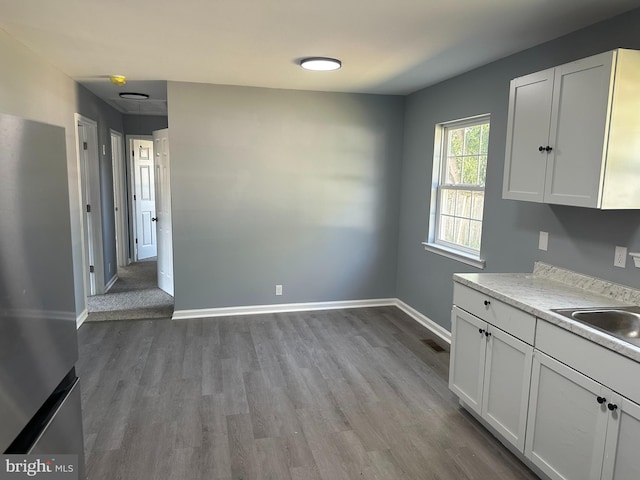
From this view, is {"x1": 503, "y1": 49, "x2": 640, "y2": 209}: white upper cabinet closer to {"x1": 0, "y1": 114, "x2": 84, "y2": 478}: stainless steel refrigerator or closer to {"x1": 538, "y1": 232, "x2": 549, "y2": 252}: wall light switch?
{"x1": 538, "y1": 232, "x2": 549, "y2": 252}: wall light switch

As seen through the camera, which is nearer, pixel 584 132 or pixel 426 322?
pixel 584 132

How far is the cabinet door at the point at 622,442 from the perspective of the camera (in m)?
1.74

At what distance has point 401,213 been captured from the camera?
206 inches

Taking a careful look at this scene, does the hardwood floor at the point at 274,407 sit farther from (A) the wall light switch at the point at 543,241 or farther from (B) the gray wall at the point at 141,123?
(B) the gray wall at the point at 141,123

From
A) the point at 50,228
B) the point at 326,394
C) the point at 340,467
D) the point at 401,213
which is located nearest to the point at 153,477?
the point at 340,467

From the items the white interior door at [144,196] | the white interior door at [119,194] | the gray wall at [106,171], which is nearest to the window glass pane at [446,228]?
the gray wall at [106,171]

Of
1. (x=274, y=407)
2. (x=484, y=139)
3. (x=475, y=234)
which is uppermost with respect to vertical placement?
(x=484, y=139)

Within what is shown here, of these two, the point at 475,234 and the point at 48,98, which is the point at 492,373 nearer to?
the point at 475,234

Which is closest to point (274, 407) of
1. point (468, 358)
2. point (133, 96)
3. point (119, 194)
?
point (468, 358)

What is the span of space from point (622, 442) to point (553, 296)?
33.6 inches

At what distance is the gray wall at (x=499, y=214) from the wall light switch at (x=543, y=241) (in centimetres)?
4

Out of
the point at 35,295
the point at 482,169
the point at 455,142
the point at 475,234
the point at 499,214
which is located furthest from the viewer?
the point at 455,142

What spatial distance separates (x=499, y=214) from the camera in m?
3.48

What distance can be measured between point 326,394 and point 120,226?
17.1 ft
